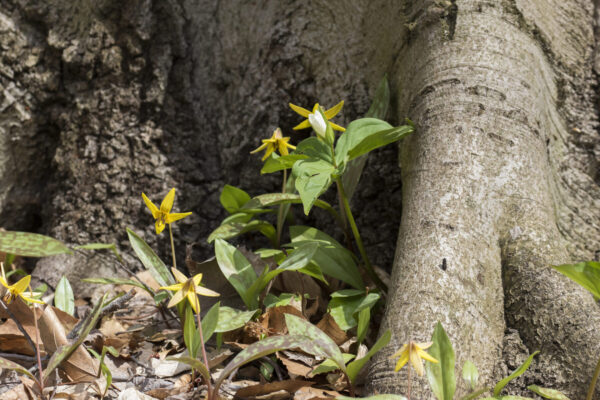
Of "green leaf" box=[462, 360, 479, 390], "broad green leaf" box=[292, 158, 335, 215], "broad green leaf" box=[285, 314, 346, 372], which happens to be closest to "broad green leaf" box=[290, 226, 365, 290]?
"broad green leaf" box=[292, 158, 335, 215]

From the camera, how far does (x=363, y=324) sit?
6.03 feet

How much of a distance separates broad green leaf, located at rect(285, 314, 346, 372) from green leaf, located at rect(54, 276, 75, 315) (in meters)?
1.06

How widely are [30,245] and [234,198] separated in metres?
0.90

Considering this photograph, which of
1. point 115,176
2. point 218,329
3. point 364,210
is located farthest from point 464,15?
point 115,176

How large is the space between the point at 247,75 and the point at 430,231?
1437 millimetres

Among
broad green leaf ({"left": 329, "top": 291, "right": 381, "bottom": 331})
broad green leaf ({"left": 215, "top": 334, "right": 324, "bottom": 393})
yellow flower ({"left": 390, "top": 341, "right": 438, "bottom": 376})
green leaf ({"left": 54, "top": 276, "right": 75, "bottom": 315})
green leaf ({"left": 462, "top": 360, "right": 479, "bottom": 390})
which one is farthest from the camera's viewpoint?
green leaf ({"left": 54, "top": 276, "right": 75, "bottom": 315})

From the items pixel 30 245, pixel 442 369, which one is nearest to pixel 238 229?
pixel 30 245

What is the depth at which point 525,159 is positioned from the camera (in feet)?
6.69

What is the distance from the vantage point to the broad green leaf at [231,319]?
181 centimetres

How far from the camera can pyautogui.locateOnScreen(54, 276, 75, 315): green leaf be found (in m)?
2.17

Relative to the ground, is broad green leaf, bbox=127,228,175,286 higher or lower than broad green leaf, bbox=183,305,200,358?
higher

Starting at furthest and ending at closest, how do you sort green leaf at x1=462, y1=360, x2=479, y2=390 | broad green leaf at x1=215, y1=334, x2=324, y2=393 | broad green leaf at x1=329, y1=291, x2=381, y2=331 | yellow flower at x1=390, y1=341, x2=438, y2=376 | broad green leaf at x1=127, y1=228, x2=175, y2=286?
broad green leaf at x1=127, y1=228, x2=175, y2=286, broad green leaf at x1=329, y1=291, x2=381, y2=331, green leaf at x1=462, y1=360, x2=479, y2=390, broad green leaf at x1=215, y1=334, x2=324, y2=393, yellow flower at x1=390, y1=341, x2=438, y2=376

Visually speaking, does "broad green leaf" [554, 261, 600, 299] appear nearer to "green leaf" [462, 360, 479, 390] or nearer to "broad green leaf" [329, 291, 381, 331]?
"green leaf" [462, 360, 479, 390]

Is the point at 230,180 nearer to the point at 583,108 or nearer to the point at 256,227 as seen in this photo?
the point at 256,227
